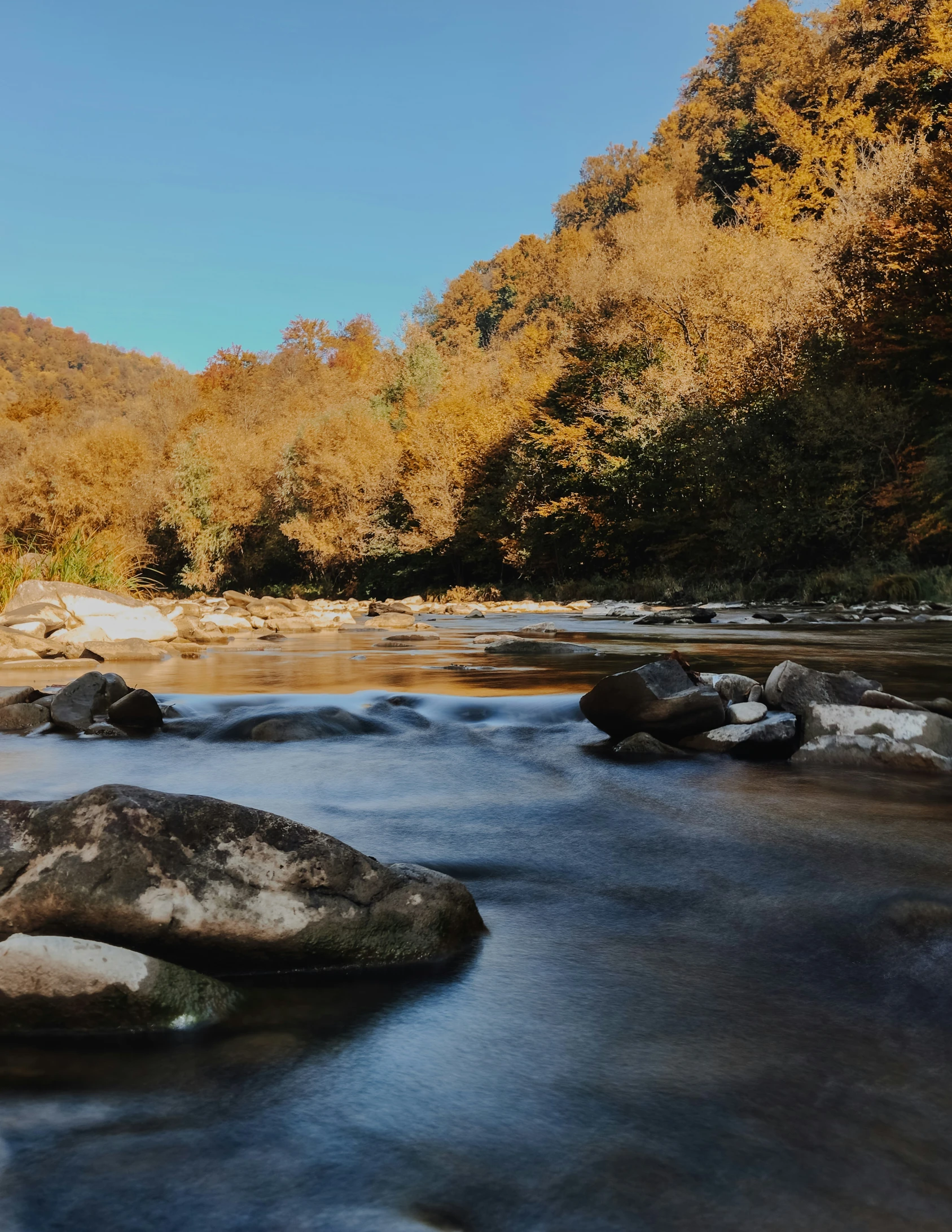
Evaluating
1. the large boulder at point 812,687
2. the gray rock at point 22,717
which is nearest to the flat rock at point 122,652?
the gray rock at point 22,717

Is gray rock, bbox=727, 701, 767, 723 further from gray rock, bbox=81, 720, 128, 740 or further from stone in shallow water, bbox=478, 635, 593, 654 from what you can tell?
stone in shallow water, bbox=478, 635, 593, 654

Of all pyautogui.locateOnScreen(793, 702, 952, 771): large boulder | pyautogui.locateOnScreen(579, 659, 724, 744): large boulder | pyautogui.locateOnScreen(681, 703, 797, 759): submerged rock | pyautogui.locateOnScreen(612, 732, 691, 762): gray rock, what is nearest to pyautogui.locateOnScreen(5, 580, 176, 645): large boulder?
pyautogui.locateOnScreen(579, 659, 724, 744): large boulder

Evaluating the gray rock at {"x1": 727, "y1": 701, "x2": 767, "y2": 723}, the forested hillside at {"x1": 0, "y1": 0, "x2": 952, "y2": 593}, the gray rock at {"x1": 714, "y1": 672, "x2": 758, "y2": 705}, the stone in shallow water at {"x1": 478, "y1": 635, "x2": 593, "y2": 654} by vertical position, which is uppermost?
the forested hillside at {"x1": 0, "y1": 0, "x2": 952, "y2": 593}

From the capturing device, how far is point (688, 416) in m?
29.0

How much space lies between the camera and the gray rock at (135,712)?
7172 mm

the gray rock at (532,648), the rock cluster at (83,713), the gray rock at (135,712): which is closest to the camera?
the rock cluster at (83,713)

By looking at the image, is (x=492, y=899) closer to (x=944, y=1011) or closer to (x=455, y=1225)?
(x=944, y=1011)

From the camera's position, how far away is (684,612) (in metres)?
21.8

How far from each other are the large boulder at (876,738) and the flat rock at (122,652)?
989 cm

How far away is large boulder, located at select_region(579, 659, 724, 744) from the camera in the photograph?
6277mm

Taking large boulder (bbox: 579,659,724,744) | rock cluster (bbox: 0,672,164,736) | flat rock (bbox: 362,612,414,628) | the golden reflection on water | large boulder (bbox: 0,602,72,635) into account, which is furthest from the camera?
flat rock (bbox: 362,612,414,628)

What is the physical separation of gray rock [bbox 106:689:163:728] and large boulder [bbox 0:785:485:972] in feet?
14.7

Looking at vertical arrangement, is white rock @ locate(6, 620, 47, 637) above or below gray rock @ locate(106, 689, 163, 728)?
above

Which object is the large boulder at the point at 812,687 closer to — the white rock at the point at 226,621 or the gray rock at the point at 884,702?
the gray rock at the point at 884,702
